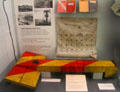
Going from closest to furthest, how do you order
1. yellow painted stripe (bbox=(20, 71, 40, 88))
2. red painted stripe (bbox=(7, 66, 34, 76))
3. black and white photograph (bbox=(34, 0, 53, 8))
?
yellow painted stripe (bbox=(20, 71, 40, 88)) < red painted stripe (bbox=(7, 66, 34, 76)) < black and white photograph (bbox=(34, 0, 53, 8))

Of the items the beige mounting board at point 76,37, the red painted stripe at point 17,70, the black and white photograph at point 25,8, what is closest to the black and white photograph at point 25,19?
the black and white photograph at point 25,8

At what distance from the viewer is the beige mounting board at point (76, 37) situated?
4.06 ft

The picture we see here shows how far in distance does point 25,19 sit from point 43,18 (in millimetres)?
168

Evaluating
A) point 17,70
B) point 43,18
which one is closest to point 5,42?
point 17,70

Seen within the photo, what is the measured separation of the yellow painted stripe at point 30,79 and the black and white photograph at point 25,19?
1.58ft

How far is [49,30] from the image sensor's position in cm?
128

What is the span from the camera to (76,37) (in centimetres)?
128

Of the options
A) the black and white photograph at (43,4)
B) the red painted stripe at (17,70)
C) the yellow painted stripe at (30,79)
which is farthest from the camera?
the black and white photograph at (43,4)

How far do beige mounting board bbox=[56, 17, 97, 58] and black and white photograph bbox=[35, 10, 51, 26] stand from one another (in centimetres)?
8

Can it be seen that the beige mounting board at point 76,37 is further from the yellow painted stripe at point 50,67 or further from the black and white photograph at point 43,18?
the yellow painted stripe at point 50,67

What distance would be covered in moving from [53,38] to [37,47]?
0.60ft

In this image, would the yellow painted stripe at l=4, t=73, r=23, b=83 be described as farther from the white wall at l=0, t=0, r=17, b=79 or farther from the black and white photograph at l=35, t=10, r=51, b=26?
the black and white photograph at l=35, t=10, r=51, b=26

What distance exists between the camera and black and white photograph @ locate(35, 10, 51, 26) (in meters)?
1.23

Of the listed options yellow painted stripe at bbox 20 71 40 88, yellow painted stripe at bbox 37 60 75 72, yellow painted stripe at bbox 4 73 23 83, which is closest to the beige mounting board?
yellow painted stripe at bbox 37 60 75 72
